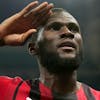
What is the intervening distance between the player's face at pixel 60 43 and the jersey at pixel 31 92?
152 mm

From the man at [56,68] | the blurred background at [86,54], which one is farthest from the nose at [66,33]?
the blurred background at [86,54]

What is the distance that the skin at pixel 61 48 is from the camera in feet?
7.51

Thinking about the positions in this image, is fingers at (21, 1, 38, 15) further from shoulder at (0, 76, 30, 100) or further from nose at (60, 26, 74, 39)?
shoulder at (0, 76, 30, 100)

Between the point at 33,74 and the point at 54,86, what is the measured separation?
4140 mm

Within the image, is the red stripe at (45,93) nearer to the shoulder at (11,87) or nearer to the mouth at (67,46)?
the shoulder at (11,87)

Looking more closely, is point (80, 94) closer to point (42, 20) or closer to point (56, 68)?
point (56, 68)

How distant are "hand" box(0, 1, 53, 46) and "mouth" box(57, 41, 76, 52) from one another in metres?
0.20

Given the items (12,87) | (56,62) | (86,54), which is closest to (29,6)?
(56,62)

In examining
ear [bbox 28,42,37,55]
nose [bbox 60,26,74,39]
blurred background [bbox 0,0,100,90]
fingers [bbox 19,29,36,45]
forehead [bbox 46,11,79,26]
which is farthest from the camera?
blurred background [bbox 0,0,100,90]

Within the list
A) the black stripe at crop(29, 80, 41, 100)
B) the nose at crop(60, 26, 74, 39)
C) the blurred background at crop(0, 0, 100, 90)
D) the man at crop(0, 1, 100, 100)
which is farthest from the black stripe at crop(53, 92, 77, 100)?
the blurred background at crop(0, 0, 100, 90)

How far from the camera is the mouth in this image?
88.7 inches

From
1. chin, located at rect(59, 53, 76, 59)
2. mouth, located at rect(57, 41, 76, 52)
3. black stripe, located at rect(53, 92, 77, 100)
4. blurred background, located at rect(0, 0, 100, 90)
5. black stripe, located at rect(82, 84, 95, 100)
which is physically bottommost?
blurred background, located at rect(0, 0, 100, 90)

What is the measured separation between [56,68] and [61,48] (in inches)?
5.0

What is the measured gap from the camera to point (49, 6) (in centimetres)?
226
